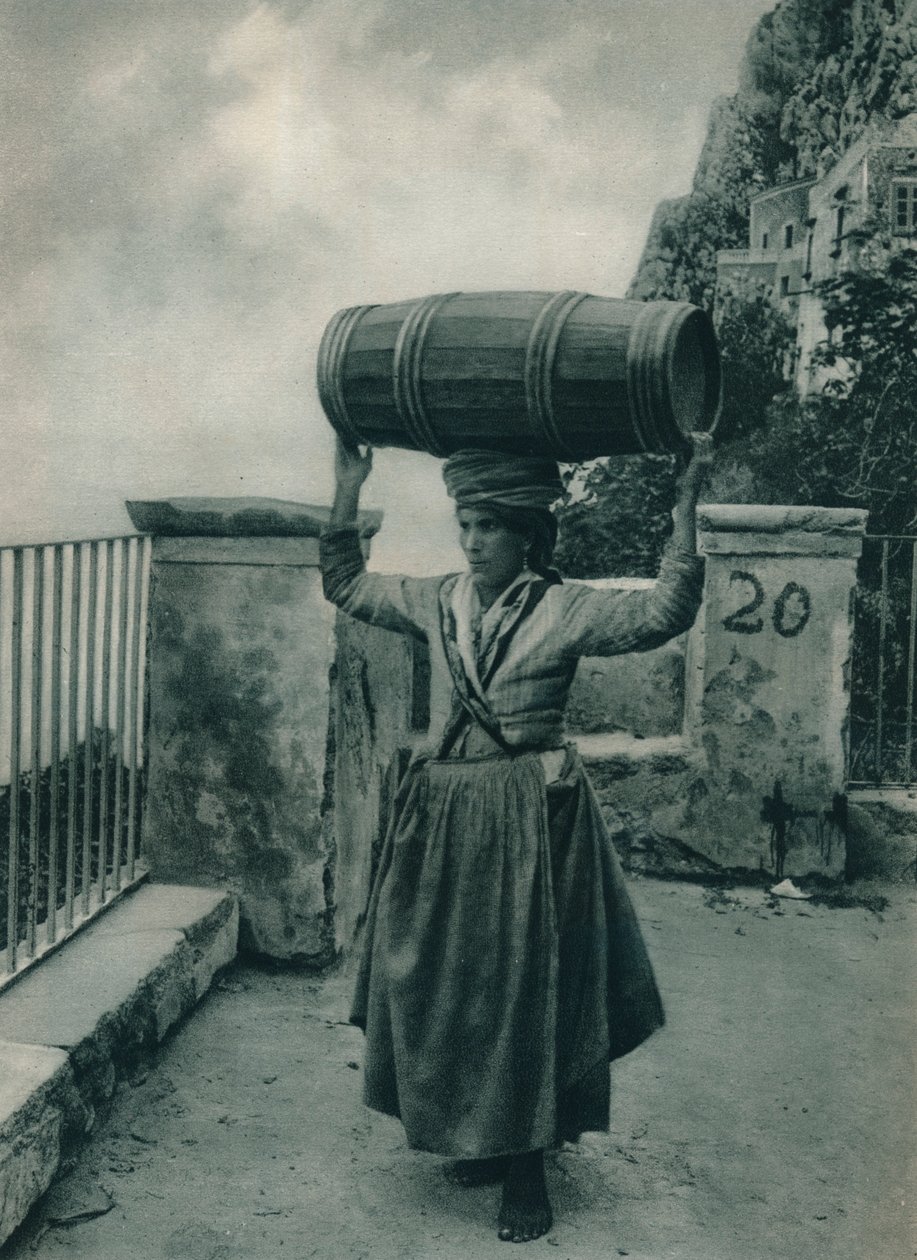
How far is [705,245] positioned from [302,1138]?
13.0 metres

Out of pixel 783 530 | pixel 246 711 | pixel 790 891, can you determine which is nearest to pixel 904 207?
pixel 783 530

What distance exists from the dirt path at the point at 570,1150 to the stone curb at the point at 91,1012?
109 millimetres

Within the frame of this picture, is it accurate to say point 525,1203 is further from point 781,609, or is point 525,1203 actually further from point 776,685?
point 781,609

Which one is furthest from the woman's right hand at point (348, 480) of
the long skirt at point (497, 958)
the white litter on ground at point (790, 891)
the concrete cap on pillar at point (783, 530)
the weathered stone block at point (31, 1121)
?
the white litter on ground at point (790, 891)

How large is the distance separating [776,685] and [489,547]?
303 centimetres

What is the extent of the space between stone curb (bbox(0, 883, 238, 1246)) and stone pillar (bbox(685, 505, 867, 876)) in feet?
7.98

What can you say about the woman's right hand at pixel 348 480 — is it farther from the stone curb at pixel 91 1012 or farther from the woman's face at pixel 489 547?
the stone curb at pixel 91 1012

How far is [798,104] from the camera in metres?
14.8

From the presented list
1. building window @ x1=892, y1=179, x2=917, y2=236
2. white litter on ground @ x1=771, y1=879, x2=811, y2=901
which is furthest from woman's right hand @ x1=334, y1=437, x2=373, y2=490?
building window @ x1=892, y1=179, x2=917, y2=236

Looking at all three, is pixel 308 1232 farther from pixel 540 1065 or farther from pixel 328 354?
pixel 328 354

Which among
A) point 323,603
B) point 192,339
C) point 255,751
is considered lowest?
point 255,751

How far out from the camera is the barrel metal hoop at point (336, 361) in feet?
8.97

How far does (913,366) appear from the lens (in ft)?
35.6

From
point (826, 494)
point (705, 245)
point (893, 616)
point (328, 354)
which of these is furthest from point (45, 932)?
point (705, 245)
